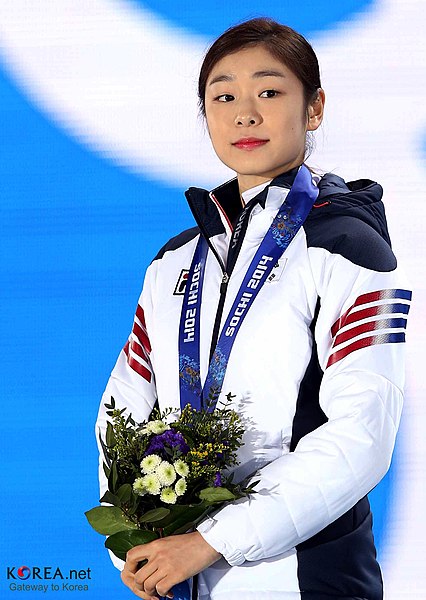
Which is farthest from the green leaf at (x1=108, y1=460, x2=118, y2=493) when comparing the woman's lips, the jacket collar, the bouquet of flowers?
the woman's lips

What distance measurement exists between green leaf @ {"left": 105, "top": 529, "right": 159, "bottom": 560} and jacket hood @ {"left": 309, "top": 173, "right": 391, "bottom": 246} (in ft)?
2.22

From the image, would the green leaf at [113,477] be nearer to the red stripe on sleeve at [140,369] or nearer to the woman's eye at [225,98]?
the red stripe on sleeve at [140,369]

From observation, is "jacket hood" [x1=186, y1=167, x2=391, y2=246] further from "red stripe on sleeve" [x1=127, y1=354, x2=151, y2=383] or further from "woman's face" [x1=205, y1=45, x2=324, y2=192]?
"red stripe on sleeve" [x1=127, y1=354, x2=151, y2=383]

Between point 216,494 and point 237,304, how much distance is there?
391 mm

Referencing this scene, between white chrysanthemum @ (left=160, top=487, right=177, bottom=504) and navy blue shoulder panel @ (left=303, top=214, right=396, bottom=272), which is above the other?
navy blue shoulder panel @ (left=303, top=214, right=396, bottom=272)

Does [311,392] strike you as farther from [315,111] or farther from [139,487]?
[315,111]

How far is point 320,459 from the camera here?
1.65 metres

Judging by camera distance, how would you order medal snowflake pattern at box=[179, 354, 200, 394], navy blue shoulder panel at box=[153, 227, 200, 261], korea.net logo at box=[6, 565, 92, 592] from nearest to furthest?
medal snowflake pattern at box=[179, 354, 200, 394]
navy blue shoulder panel at box=[153, 227, 200, 261]
korea.net logo at box=[6, 565, 92, 592]

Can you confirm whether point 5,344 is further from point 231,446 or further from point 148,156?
point 231,446

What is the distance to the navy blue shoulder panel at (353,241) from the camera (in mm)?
1799

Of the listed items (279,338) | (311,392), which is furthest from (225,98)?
(311,392)

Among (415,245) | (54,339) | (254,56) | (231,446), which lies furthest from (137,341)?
(415,245)

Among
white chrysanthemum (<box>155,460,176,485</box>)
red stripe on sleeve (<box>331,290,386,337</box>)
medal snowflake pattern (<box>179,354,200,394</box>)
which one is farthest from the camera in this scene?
medal snowflake pattern (<box>179,354,200,394</box>)

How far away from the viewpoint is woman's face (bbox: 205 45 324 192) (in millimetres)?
1928
